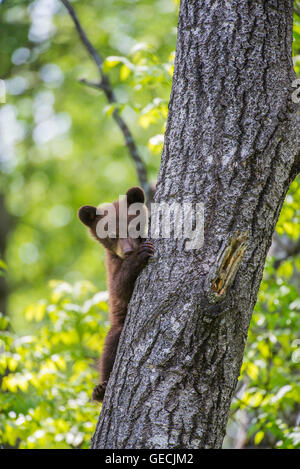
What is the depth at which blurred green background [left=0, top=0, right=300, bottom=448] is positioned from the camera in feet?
15.6

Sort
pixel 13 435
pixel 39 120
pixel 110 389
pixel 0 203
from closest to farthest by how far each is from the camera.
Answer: pixel 110 389 → pixel 13 435 → pixel 39 120 → pixel 0 203

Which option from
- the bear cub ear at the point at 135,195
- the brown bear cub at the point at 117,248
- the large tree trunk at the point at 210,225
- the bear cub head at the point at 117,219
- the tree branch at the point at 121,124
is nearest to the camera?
the large tree trunk at the point at 210,225

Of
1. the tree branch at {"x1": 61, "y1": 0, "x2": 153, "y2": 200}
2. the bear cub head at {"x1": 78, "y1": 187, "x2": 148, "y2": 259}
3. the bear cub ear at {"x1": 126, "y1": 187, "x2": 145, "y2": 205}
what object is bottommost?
the bear cub head at {"x1": 78, "y1": 187, "x2": 148, "y2": 259}

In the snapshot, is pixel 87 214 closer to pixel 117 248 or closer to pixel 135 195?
pixel 135 195

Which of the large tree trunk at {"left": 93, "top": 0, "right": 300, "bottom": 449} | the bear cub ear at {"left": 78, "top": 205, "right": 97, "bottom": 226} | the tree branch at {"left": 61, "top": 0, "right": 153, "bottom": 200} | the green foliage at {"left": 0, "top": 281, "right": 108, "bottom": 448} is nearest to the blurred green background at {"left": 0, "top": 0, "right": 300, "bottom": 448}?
the green foliage at {"left": 0, "top": 281, "right": 108, "bottom": 448}

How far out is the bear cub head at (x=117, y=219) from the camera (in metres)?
4.91

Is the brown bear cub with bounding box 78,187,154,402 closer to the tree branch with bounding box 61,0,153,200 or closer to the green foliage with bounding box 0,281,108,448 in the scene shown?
the green foliage with bounding box 0,281,108,448

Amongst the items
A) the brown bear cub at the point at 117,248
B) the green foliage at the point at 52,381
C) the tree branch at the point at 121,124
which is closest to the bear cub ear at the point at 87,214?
the brown bear cub at the point at 117,248

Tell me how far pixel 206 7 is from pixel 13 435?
145 inches

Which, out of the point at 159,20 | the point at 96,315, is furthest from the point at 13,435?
the point at 159,20

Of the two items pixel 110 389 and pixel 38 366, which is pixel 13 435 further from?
pixel 110 389

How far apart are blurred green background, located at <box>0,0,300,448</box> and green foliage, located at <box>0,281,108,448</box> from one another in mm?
16

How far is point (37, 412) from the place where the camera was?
4414 millimetres

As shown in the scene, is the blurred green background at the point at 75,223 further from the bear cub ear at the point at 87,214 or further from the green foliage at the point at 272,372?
the bear cub ear at the point at 87,214
